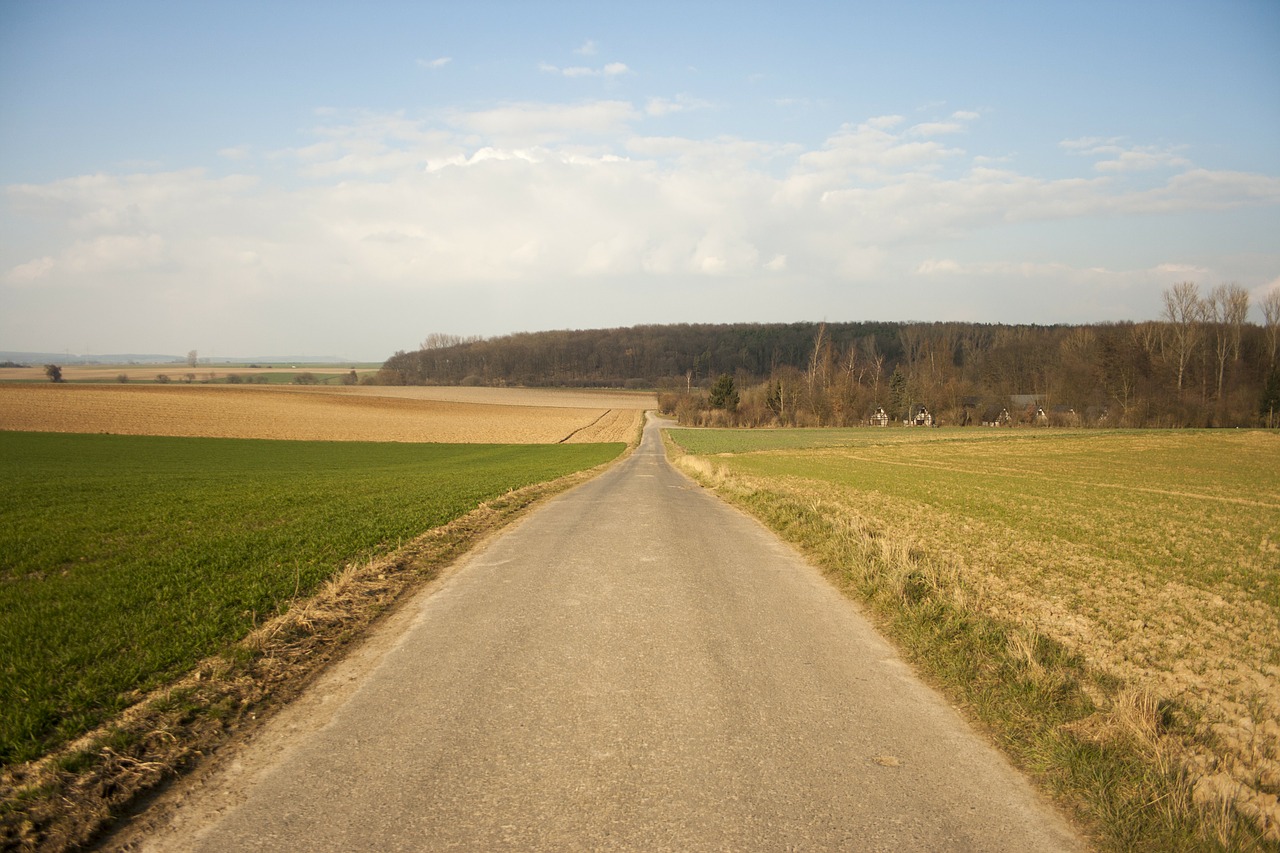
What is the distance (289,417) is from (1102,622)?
71069 mm

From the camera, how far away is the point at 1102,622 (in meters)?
8.59

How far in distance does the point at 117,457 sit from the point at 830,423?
82593 mm

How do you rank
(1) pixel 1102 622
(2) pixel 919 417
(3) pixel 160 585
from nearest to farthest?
(1) pixel 1102 622
(3) pixel 160 585
(2) pixel 919 417

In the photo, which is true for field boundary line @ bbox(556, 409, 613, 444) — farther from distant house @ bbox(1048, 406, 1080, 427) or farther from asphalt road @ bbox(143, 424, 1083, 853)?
asphalt road @ bbox(143, 424, 1083, 853)

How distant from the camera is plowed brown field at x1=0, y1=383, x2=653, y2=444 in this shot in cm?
5459

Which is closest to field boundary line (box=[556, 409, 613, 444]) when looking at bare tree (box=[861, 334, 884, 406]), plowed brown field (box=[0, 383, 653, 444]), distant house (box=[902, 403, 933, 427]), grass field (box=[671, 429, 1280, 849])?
plowed brown field (box=[0, 383, 653, 444])

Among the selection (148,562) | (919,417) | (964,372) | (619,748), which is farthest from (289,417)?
(964,372)

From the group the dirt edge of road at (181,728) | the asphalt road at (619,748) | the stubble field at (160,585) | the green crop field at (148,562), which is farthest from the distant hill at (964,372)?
the dirt edge of road at (181,728)

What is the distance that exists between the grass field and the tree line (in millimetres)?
67566

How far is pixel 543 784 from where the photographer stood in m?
4.12

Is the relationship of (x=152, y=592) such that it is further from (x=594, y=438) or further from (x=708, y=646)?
(x=594, y=438)

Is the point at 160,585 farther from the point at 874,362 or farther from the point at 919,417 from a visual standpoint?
the point at 874,362

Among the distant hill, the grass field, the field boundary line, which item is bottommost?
the field boundary line

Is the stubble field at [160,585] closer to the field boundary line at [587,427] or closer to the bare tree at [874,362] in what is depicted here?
the field boundary line at [587,427]
